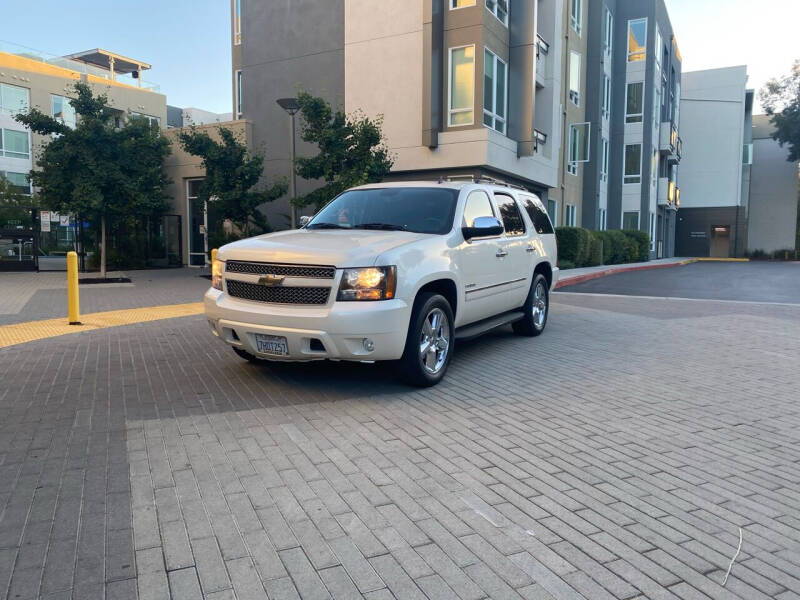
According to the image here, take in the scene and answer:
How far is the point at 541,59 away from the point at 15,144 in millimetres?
39285

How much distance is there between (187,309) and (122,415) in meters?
6.74

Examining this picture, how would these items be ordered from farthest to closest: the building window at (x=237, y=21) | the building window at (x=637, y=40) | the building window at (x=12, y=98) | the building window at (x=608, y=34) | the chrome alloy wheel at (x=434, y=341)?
the building window at (x=12, y=98)
the building window at (x=637, y=40)
the building window at (x=608, y=34)
the building window at (x=237, y=21)
the chrome alloy wheel at (x=434, y=341)

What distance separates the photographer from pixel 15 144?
1817 inches

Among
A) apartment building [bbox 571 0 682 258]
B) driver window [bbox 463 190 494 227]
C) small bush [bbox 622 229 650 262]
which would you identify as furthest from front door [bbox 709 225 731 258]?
driver window [bbox 463 190 494 227]

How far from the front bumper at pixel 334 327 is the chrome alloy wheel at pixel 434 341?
1.16 feet

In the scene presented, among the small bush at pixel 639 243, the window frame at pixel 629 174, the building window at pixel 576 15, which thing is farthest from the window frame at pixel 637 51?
the small bush at pixel 639 243

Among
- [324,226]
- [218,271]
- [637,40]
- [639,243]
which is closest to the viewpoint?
[218,271]

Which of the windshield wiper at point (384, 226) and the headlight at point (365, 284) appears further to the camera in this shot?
the windshield wiper at point (384, 226)

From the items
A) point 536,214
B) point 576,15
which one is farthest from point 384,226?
point 576,15

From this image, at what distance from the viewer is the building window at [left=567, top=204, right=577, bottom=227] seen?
30669mm

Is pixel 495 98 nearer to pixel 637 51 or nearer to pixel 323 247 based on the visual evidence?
pixel 323 247

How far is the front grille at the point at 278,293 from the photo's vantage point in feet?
17.9

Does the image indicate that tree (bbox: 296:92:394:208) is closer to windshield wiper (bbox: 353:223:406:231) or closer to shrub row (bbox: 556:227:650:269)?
shrub row (bbox: 556:227:650:269)

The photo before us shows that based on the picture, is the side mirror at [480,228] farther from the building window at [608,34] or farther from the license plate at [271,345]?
the building window at [608,34]
